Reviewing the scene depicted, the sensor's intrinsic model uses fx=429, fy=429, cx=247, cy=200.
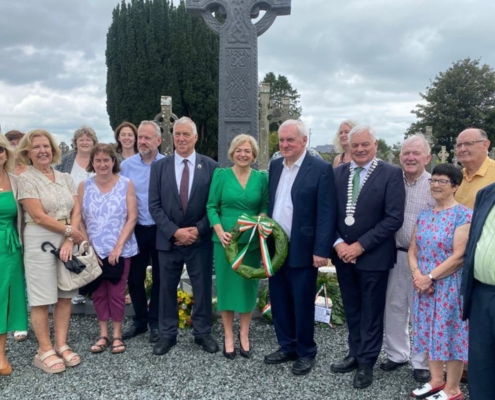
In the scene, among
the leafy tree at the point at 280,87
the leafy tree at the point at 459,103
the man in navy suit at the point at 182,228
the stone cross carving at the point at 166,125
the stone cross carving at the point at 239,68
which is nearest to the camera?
the man in navy suit at the point at 182,228

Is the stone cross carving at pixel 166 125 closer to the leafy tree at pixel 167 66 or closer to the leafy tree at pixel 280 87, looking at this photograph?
the leafy tree at pixel 167 66

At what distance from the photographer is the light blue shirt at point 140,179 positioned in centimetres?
433

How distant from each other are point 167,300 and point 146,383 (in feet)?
2.66

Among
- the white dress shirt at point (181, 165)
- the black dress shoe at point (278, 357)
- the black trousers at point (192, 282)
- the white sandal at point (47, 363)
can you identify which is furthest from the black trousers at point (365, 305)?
the white sandal at point (47, 363)

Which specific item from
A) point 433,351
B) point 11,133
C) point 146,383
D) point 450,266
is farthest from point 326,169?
point 11,133

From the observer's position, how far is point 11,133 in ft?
17.5

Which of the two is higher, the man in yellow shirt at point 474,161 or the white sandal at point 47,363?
the man in yellow shirt at point 474,161

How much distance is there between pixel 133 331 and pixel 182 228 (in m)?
1.37

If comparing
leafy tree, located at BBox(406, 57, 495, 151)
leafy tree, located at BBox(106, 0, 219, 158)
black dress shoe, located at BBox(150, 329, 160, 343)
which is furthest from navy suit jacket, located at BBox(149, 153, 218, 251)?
leafy tree, located at BBox(406, 57, 495, 151)

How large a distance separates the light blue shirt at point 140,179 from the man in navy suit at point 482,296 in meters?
2.88

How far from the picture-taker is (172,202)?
13.1ft

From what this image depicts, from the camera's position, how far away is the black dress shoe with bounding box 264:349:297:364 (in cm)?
385

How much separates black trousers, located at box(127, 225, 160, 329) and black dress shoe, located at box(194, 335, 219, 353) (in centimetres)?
56

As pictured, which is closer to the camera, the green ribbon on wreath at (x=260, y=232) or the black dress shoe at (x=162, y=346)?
the green ribbon on wreath at (x=260, y=232)
